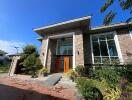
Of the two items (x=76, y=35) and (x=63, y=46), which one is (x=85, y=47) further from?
(x=63, y=46)

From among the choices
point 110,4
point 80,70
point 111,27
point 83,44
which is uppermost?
point 110,4

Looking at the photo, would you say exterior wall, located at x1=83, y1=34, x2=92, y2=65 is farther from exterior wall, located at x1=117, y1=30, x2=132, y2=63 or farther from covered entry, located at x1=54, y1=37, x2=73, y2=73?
exterior wall, located at x1=117, y1=30, x2=132, y2=63

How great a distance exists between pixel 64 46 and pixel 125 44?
7.35 metres

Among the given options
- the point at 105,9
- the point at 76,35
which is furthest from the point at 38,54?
the point at 105,9

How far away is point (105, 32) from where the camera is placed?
41.2 feet

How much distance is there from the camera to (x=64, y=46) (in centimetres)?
1455

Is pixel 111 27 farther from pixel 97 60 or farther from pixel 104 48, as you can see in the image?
pixel 97 60

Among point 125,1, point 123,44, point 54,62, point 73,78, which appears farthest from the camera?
point 54,62

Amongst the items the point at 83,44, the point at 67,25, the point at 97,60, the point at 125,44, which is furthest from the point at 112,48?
the point at 67,25

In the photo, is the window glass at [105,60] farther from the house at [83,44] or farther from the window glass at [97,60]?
the window glass at [97,60]

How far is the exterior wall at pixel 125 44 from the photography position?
11039 millimetres

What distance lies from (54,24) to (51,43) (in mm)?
2747

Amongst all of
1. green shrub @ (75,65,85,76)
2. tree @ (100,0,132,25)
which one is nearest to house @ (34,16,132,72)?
green shrub @ (75,65,85,76)

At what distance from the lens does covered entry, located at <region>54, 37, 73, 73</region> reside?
1393 cm
